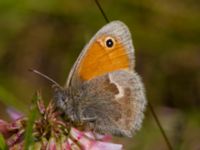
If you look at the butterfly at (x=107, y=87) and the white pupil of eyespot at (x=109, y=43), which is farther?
the white pupil of eyespot at (x=109, y=43)

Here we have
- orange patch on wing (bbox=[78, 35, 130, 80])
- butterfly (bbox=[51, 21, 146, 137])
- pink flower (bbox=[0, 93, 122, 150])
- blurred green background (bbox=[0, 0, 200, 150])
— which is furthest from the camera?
blurred green background (bbox=[0, 0, 200, 150])

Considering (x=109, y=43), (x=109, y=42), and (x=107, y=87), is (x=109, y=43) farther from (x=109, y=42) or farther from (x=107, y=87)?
(x=107, y=87)

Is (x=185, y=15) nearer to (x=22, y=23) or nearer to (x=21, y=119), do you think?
(x=22, y=23)

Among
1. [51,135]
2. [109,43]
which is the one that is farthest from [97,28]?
[51,135]

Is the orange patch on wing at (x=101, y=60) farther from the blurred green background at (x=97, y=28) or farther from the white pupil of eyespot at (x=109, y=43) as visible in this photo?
the blurred green background at (x=97, y=28)

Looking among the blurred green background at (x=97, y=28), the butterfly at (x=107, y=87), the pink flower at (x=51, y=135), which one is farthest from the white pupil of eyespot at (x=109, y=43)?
the blurred green background at (x=97, y=28)

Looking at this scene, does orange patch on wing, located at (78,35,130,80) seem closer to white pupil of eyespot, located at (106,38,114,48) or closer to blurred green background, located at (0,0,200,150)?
white pupil of eyespot, located at (106,38,114,48)

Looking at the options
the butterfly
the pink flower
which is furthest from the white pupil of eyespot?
the pink flower

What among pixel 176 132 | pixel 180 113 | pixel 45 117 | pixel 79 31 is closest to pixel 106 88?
pixel 45 117
